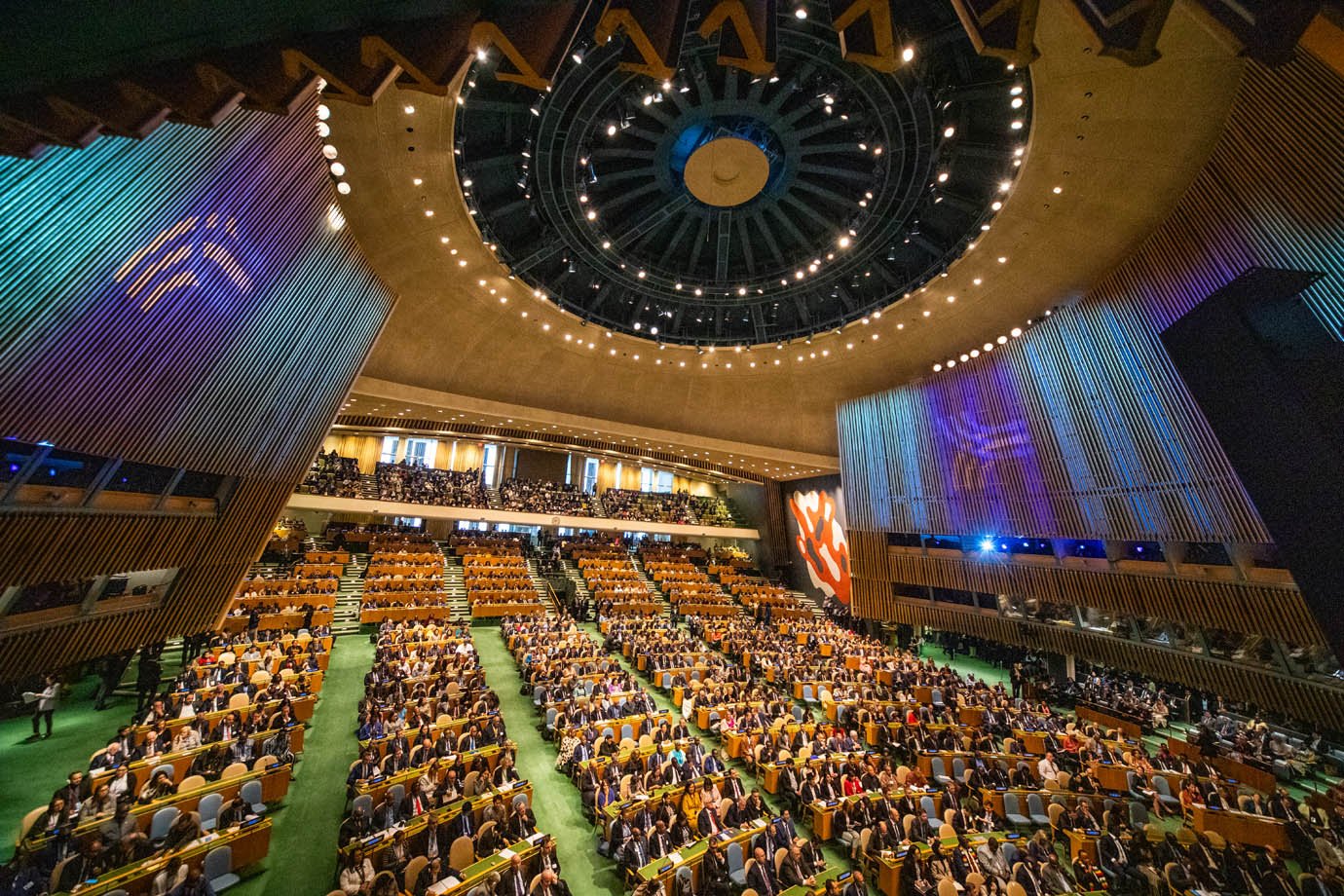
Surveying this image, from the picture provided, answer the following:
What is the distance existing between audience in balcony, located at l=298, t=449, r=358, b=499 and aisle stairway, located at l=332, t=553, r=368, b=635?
2.39 metres

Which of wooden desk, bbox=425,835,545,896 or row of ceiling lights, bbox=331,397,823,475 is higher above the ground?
row of ceiling lights, bbox=331,397,823,475

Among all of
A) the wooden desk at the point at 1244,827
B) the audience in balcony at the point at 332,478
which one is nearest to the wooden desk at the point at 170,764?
the audience in balcony at the point at 332,478

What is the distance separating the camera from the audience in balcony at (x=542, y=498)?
21.7 metres

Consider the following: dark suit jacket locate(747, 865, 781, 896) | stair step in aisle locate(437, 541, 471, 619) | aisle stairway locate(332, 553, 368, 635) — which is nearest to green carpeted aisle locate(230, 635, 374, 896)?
aisle stairway locate(332, 553, 368, 635)

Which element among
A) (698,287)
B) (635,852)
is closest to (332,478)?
(698,287)

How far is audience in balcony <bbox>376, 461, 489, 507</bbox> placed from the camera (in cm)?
1873

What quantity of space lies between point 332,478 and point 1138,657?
23096 mm

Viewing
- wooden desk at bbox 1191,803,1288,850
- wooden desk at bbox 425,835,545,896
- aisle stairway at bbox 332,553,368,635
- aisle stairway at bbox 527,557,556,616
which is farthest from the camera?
aisle stairway at bbox 527,557,556,616

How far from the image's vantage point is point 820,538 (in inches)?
976

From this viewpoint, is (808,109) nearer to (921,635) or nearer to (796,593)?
(921,635)

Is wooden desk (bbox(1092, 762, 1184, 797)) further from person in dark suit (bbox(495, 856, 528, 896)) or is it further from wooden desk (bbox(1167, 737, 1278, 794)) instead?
person in dark suit (bbox(495, 856, 528, 896))

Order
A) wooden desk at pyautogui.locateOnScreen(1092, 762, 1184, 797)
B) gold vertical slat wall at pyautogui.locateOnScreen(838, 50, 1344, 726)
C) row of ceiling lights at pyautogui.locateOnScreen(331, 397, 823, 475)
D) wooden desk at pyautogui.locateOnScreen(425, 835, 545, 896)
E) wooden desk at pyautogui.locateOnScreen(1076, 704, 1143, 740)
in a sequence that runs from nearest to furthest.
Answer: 1. wooden desk at pyautogui.locateOnScreen(425, 835, 545, 896)
2. gold vertical slat wall at pyautogui.locateOnScreen(838, 50, 1344, 726)
3. wooden desk at pyautogui.locateOnScreen(1092, 762, 1184, 797)
4. wooden desk at pyautogui.locateOnScreen(1076, 704, 1143, 740)
5. row of ceiling lights at pyautogui.locateOnScreen(331, 397, 823, 475)

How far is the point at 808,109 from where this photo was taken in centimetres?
1085

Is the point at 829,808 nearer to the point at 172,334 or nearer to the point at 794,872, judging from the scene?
the point at 794,872
